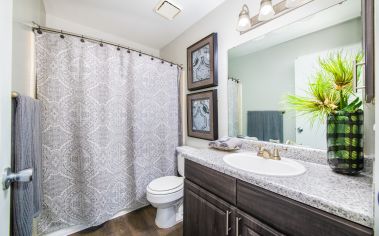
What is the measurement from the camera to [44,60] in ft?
4.58

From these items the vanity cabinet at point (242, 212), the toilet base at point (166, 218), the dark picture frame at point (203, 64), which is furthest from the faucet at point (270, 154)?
the toilet base at point (166, 218)

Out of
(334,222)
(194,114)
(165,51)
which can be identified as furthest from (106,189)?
(165,51)

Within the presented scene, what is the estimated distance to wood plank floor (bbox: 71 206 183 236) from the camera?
64.1 inches

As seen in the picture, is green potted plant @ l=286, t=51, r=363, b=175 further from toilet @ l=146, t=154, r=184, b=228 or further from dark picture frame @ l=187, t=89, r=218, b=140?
toilet @ l=146, t=154, r=184, b=228

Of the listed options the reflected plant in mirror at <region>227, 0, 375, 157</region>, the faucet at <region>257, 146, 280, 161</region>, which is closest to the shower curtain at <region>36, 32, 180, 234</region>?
the reflected plant in mirror at <region>227, 0, 375, 157</region>

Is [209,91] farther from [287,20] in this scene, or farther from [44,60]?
[44,60]

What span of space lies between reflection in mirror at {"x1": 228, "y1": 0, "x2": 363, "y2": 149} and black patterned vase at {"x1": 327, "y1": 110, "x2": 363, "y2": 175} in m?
0.22

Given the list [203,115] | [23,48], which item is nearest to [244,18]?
[203,115]

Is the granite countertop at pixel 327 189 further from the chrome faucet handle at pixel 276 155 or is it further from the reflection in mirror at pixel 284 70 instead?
the reflection in mirror at pixel 284 70

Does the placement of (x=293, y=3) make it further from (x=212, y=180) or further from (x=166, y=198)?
(x=166, y=198)

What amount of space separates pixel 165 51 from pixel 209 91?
138cm

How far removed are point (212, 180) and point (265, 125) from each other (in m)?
0.67

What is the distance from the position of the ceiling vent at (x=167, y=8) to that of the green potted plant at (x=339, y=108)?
50.4 inches

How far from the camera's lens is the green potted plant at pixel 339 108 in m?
0.83
